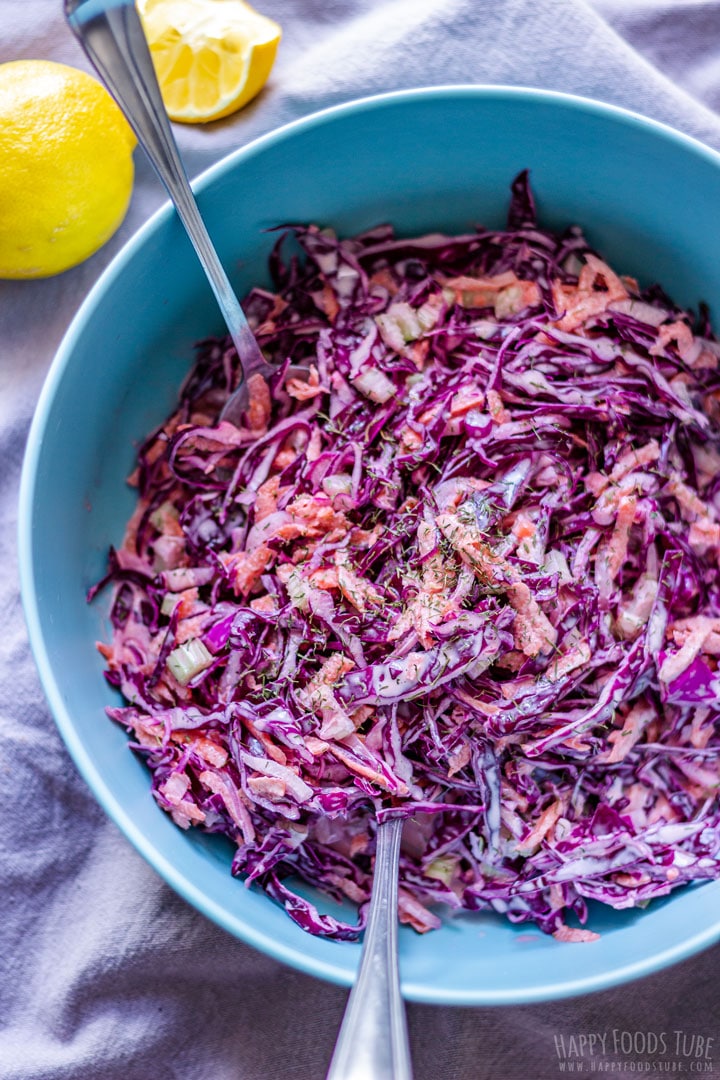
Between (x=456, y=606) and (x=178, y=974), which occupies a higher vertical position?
(x=456, y=606)

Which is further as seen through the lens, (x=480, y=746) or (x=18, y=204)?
(x=18, y=204)

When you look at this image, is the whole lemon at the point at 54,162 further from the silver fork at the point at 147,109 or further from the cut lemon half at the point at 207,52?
the silver fork at the point at 147,109

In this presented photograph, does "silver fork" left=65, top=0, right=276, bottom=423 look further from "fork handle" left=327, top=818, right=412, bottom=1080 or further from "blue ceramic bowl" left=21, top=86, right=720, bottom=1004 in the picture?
"fork handle" left=327, top=818, right=412, bottom=1080

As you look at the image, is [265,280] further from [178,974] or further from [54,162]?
[178,974]

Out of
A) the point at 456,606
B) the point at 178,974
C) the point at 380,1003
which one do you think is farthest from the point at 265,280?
the point at 178,974

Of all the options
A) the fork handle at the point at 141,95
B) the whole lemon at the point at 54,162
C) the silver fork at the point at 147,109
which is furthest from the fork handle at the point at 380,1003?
the whole lemon at the point at 54,162

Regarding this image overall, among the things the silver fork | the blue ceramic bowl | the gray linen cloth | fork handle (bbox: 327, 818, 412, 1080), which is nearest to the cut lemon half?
the gray linen cloth

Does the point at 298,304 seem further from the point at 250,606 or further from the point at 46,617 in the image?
the point at 46,617

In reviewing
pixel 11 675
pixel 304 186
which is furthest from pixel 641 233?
pixel 11 675
